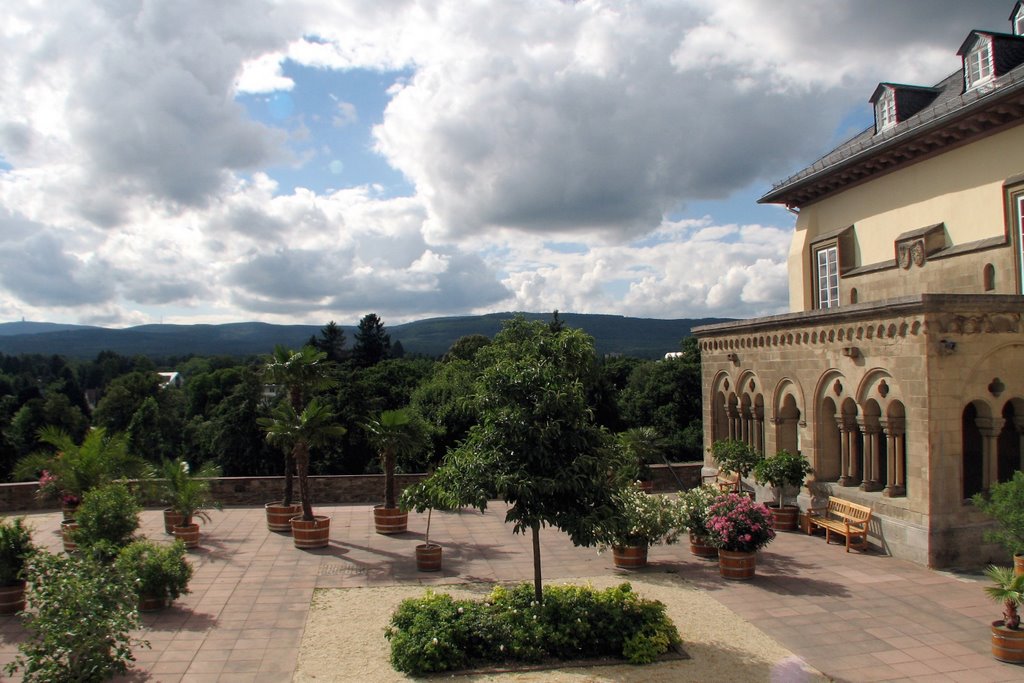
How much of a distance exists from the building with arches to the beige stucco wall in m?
0.04

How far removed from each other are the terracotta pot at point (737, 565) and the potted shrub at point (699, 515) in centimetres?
62

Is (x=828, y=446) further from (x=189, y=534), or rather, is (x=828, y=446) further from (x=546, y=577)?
(x=189, y=534)

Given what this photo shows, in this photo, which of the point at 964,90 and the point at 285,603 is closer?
the point at 285,603

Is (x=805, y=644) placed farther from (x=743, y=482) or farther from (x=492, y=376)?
(x=743, y=482)

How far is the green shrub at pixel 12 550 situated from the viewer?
10898 mm

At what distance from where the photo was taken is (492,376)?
10.1m

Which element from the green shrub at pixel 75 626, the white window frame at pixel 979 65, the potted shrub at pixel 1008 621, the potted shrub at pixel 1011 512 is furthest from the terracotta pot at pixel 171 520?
the white window frame at pixel 979 65

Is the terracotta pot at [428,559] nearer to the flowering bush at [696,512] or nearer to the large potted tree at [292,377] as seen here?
the flowering bush at [696,512]

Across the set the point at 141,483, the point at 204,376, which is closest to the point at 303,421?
the point at 141,483

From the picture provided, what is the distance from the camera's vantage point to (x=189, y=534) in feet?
51.8

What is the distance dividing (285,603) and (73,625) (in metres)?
4.23

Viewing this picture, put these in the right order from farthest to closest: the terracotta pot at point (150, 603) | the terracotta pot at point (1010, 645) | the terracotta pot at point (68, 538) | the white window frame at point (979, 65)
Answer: the white window frame at point (979, 65)
the terracotta pot at point (68, 538)
the terracotta pot at point (150, 603)
the terracotta pot at point (1010, 645)

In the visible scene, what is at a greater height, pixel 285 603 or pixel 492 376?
pixel 492 376

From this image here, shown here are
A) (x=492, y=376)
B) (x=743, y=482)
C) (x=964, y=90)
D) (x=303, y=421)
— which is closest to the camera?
(x=492, y=376)
